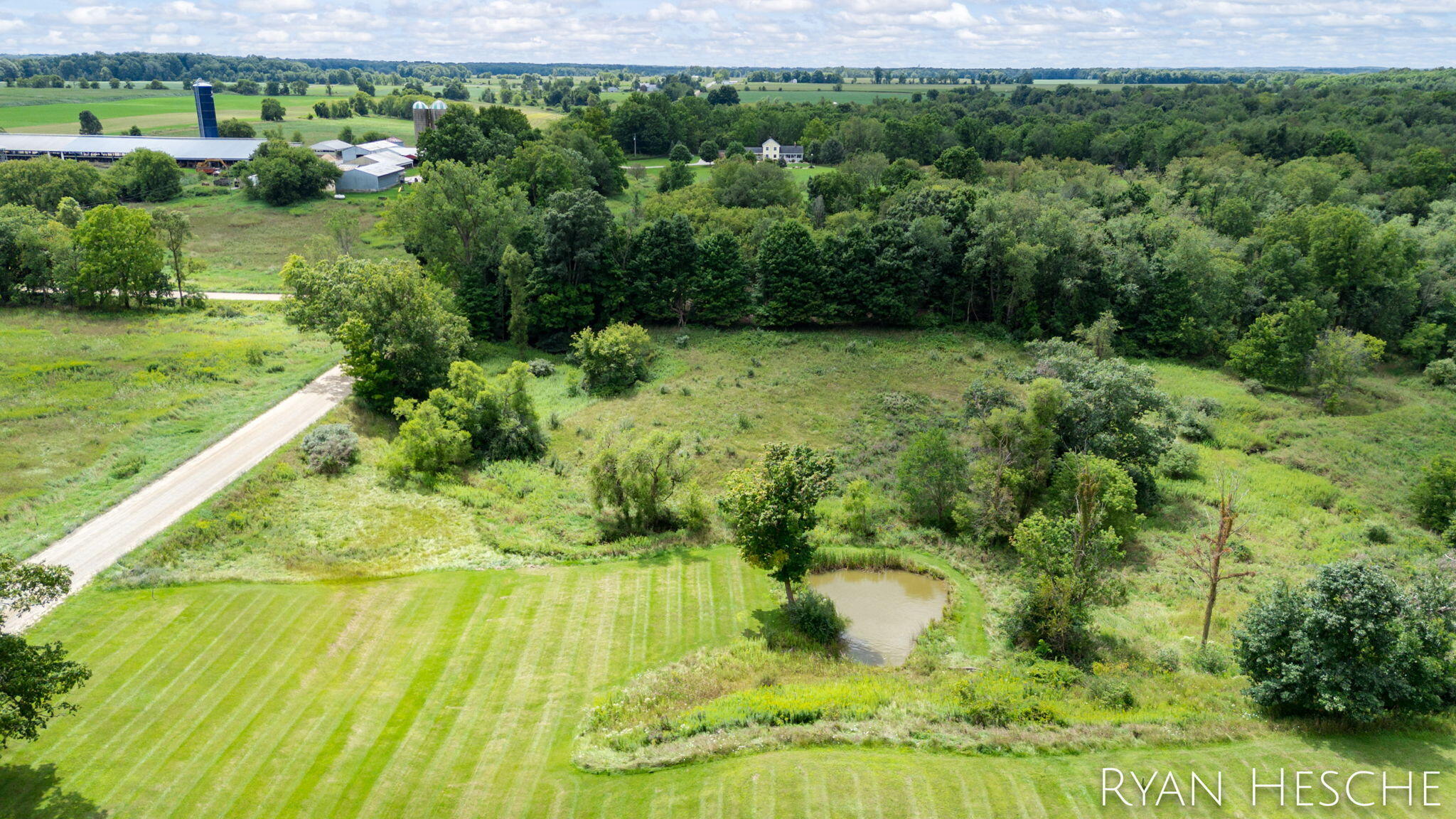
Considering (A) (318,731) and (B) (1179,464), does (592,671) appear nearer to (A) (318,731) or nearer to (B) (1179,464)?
(A) (318,731)

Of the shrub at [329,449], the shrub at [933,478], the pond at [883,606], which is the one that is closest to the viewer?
the pond at [883,606]

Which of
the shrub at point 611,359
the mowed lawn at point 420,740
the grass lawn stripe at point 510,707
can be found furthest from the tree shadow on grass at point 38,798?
the shrub at point 611,359

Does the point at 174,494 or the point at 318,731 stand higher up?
the point at 174,494

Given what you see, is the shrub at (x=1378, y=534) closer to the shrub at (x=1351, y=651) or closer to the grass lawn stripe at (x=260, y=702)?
the shrub at (x=1351, y=651)

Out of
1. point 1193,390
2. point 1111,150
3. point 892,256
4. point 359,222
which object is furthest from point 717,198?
point 1111,150

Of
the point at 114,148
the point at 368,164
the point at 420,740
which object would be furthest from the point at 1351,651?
the point at 114,148
